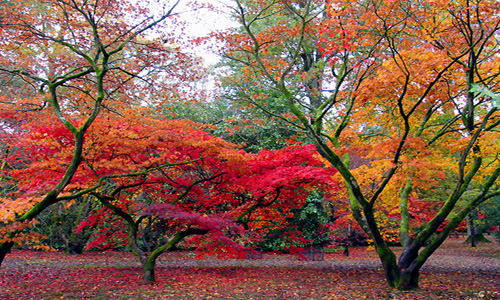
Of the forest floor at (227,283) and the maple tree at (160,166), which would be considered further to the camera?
the maple tree at (160,166)

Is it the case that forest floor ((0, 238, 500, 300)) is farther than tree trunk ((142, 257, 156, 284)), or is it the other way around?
tree trunk ((142, 257, 156, 284))

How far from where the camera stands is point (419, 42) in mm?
6441

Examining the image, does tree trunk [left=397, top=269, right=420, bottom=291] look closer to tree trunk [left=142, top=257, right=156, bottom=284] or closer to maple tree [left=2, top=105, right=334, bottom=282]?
maple tree [left=2, top=105, right=334, bottom=282]

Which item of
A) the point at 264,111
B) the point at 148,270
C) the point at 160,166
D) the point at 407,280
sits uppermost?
the point at 264,111

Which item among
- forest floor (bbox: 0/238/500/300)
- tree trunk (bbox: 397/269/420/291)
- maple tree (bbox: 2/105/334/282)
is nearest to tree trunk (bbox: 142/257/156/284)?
maple tree (bbox: 2/105/334/282)

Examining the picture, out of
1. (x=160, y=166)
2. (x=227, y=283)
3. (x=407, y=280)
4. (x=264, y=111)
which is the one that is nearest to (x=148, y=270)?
(x=227, y=283)

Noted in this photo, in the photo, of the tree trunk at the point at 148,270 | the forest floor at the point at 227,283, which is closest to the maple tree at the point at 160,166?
the tree trunk at the point at 148,270

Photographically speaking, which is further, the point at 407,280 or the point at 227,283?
the point at 227,283

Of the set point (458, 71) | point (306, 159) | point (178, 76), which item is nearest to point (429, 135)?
point (458, 71)

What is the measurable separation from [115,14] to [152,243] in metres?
10.3

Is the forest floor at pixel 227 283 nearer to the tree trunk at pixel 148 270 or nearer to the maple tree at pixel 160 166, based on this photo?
the tree trunk at pixel 148 270

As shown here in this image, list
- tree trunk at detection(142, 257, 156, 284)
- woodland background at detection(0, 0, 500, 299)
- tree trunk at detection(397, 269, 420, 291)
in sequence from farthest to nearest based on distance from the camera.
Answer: tree trunk at detection(142, 257, 156, 284) → tree trunk at detection(397, 269, 420, 291) → woodland background at detection(0, 0, 500, 299)

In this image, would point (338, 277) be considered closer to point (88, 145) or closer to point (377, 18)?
point (377, 18)

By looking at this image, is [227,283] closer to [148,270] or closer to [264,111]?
[148,270]
